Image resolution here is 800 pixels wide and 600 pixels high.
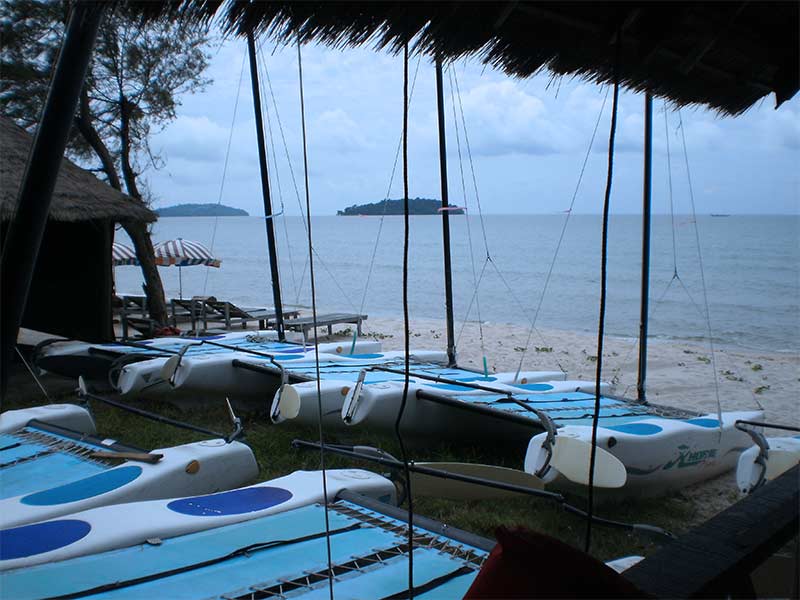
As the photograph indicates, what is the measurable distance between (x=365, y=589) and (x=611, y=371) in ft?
30.0

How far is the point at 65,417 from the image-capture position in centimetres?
467

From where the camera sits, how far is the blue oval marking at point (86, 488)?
3.07m

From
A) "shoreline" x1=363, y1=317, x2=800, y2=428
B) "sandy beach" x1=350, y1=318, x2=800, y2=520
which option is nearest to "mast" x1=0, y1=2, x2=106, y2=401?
"sandy beach" x1=350, y1=318, x2=800, y2=520

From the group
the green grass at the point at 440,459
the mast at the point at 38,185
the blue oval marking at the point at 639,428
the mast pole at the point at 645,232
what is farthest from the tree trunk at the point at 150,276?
the mast at the point at 38,185

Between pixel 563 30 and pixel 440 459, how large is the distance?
3.83 meters

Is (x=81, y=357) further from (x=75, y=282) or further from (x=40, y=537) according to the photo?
(x=40, y=537)

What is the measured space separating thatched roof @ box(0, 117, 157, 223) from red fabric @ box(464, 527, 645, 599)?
7050 millimetres

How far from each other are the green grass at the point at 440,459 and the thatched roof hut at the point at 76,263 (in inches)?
75.6

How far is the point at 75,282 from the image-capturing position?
28.7 feet

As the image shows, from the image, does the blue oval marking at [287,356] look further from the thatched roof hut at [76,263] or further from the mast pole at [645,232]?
the mast pole at [645,232]

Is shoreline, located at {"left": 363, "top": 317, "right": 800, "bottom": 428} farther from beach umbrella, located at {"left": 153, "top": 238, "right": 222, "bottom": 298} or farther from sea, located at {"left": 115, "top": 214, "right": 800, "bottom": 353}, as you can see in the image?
beach umbrella, located at {"left": 153, "top": 238, "right": 222, "bottom": 298}

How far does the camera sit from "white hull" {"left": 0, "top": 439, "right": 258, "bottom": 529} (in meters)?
2.98

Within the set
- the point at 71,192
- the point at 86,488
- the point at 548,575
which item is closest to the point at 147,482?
the point at 86,488

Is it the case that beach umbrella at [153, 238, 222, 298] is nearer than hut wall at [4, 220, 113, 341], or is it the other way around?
hut wall at [4, 220, 113, 341]
